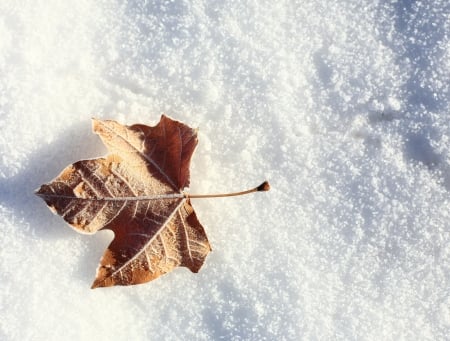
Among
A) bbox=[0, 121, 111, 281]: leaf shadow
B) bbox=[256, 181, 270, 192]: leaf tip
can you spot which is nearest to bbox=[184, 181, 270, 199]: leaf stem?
bbox=[256, 181, 270, 192]: leaf tip

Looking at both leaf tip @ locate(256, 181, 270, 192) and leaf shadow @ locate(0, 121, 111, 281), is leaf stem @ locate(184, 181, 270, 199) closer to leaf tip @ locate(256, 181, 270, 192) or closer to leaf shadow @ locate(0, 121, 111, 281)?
leaf tip @ locate(256, 181, 270, 192)

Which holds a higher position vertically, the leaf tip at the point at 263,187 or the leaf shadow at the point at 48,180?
the leaf tip at the point at 263,187

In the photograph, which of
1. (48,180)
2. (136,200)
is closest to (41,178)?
(48,180)

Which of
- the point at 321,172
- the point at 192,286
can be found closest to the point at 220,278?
the point at 192,286

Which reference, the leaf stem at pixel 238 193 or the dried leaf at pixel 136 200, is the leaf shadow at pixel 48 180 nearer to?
the dried leaf at pixel 136 200

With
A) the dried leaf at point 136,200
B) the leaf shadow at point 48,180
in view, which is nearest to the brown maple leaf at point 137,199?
the dried leaf at point 136,200

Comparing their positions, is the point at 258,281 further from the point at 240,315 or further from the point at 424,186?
the point at 424,186

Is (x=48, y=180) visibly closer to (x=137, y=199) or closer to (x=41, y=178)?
(x=41, y=178)
